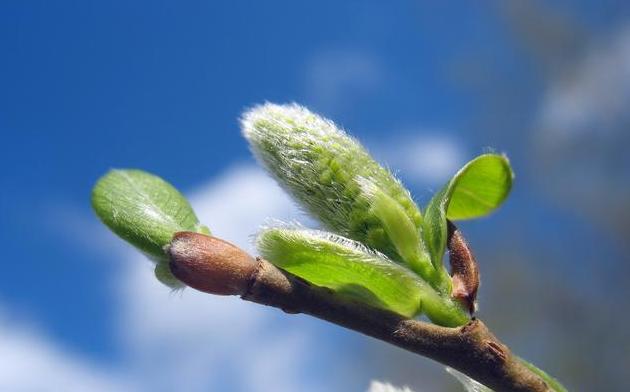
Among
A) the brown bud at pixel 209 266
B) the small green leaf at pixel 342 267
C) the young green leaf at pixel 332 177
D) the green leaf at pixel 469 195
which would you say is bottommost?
the brown bud at pixel 209 266

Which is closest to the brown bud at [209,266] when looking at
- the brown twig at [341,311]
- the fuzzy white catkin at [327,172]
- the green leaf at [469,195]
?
the brown twig at [341,311]

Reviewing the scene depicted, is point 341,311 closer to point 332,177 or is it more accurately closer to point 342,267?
point 342,267

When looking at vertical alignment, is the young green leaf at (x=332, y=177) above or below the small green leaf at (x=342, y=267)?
above

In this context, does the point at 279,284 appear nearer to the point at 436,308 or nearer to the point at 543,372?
the point at 436,308

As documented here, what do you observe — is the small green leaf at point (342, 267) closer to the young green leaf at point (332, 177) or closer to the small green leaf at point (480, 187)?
the young green leaf at point (332, 177)

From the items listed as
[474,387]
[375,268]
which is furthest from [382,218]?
[474,387]

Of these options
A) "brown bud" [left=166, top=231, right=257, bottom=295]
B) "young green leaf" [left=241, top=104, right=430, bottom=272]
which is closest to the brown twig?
"brown bud" [left=166, top=231, right=257, bottom=295]

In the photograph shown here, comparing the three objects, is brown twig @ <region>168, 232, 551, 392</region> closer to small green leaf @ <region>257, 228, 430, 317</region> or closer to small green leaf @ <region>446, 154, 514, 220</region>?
small green leaf @ <region>257, 228, 430, 317</region>
